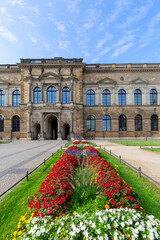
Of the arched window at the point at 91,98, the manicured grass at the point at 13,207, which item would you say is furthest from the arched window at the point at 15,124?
the manicured grass at the point at 13,207

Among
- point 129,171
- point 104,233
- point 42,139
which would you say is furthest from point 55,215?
point 42,139

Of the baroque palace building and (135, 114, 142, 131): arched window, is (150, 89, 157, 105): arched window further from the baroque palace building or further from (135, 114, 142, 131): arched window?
(135, 114, 142, 131): arched window

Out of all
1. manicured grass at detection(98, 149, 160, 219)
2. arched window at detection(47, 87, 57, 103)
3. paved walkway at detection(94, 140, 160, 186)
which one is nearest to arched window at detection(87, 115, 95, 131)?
arched window at detection(47, 87, 57, 103)

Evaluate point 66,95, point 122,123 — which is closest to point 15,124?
point 66,95

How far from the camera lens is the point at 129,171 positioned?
20.1 ft

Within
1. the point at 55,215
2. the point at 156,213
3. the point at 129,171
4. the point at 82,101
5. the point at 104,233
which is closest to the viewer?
the point at 104,233

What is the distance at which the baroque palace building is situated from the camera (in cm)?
2828

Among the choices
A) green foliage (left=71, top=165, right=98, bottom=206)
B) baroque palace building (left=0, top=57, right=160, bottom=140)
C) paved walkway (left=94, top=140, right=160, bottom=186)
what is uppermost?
baroque palace building (left=0, top=57, right=160, bottom=140)

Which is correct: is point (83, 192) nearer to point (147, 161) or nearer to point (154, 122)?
point (147, 161)

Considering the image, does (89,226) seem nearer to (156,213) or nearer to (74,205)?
(74,205)

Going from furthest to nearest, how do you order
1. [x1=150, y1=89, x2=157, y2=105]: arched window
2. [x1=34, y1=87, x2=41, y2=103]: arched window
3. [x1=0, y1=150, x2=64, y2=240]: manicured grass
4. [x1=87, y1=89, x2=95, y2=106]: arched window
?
[x1=87, y1=89, x2=95, y2=106]: arched window
[x1=150, y1=89, x2=157, y2=105]: arched window
[x1=34, y1=87, x2=41, y2=103]: arched window
[x1=0, y1=150, x2=64, y2=240]: manicured grass

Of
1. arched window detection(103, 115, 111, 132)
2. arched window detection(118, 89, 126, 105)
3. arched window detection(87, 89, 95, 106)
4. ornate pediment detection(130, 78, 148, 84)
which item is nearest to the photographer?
arched window detection(103, 115, 111, 132)

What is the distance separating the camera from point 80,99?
28953mm

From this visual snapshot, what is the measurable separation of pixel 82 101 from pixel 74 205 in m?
27.5
